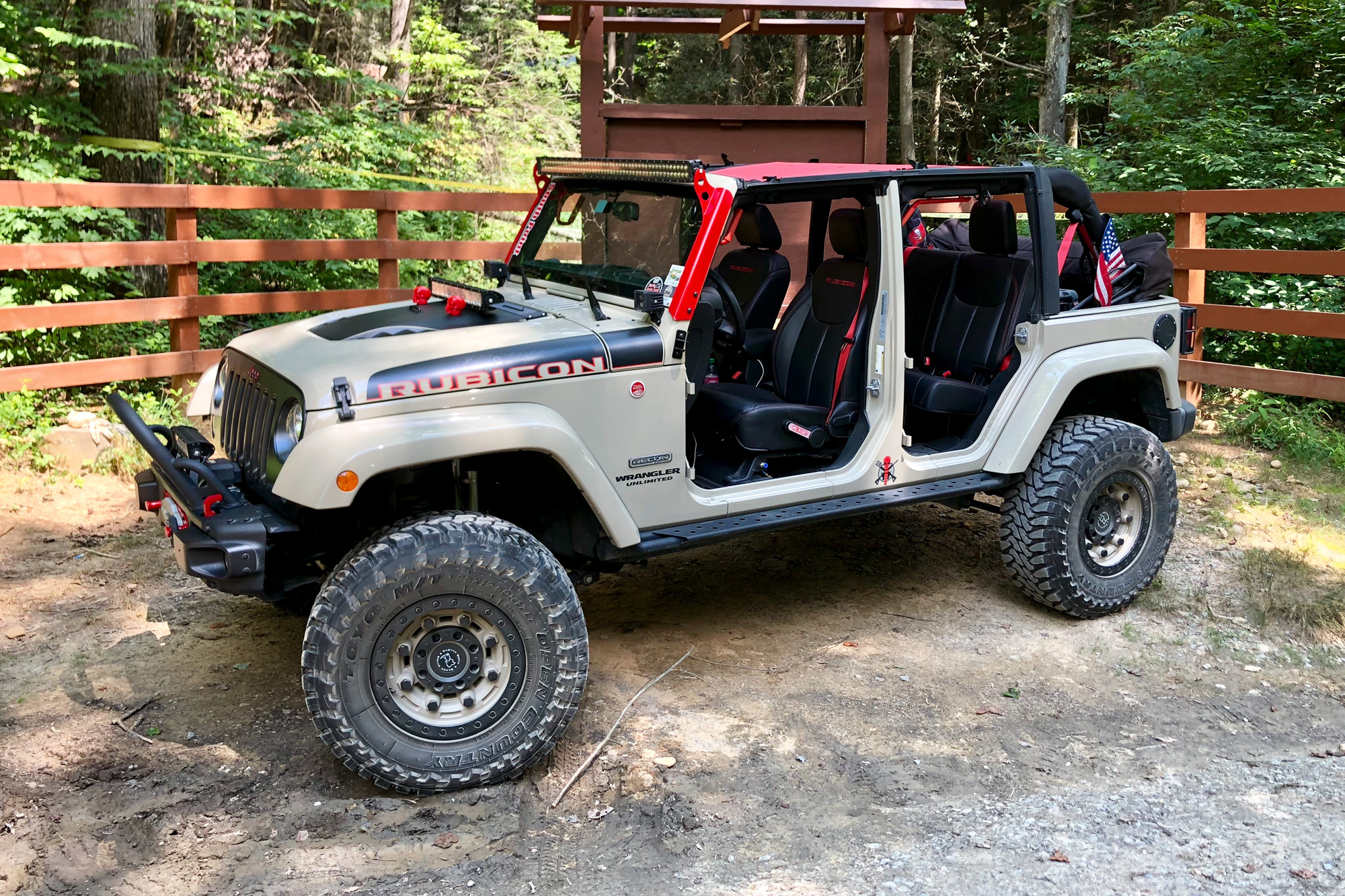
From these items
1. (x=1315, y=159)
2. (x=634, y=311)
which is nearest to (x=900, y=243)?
(x=634, y=311)

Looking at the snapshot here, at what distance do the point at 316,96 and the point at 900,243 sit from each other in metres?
12.0

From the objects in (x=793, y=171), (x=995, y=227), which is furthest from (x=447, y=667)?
(x=995, y=227)

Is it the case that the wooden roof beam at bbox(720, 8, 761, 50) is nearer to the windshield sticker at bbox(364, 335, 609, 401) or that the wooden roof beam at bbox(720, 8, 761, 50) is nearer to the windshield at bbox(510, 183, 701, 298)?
the windshield at bbox(510, 183, 701, 298)

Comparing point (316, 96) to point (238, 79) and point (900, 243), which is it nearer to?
point (238, 79)

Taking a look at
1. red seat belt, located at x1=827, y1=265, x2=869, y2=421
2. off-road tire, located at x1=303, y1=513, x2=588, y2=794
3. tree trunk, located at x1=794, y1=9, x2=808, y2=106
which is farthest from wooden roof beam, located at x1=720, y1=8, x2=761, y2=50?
tree trunk, located at x1=794, y1=9, x2=808, y2=106

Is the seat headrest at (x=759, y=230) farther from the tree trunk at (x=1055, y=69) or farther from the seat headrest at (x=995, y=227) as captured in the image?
the tree trunk at (x=1055, y=69)

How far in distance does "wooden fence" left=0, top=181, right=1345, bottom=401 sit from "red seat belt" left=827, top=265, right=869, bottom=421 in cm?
384

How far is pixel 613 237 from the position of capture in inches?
178

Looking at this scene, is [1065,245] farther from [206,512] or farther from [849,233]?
[206,512]

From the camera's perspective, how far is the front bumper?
3.33m

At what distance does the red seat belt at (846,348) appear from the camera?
445cm

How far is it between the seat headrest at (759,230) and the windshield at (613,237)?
21.7 inches

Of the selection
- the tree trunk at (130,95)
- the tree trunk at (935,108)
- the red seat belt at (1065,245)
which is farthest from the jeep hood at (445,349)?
the tree trunk at (935,108)

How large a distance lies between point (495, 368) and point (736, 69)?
2079 cm
